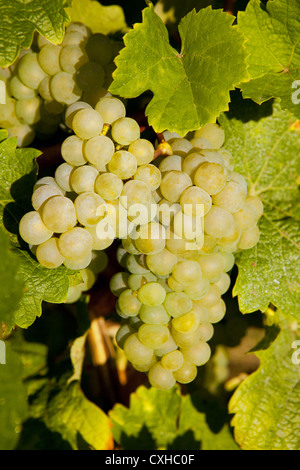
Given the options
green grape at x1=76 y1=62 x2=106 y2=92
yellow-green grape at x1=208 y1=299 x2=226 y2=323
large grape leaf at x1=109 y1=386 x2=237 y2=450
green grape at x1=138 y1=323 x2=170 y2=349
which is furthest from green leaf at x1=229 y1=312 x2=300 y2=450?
green grape at x1=76 y1=62 x2=106 y2=92

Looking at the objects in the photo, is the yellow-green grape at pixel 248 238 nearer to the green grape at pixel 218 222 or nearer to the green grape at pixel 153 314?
the green grape at pixel 218 222

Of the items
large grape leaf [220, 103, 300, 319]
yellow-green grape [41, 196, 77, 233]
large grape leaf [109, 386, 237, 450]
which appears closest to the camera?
yellow-green grape [41, 196, 77, 233]

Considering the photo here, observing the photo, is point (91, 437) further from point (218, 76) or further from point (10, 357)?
point (218, 76)

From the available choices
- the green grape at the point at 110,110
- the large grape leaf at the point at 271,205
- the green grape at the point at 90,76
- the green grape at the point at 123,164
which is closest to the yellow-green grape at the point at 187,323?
the large grape leaf at the point at 271,205

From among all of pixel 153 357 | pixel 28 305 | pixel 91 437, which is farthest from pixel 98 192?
pixel 91 437

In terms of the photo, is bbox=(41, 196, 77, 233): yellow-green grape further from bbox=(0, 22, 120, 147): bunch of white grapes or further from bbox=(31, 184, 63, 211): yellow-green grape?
bbox=(0, 22, 120, 147): bunch of white grapes

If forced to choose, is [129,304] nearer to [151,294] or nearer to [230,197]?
[151,294]
